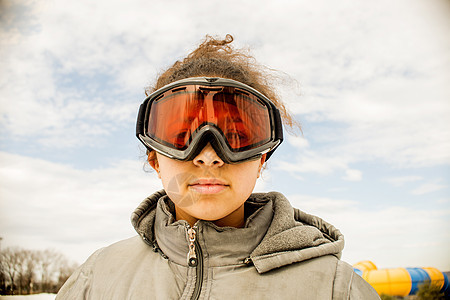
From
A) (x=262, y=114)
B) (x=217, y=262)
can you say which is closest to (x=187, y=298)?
(x=217, y=262)

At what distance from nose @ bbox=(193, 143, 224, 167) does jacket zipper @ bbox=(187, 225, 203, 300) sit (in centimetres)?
30

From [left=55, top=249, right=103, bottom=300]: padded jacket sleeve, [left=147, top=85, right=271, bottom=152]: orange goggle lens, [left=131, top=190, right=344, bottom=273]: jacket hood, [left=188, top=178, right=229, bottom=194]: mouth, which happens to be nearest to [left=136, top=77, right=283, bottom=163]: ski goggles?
[left=147, top=85, right=271, bottom=152]: orange goggle lens

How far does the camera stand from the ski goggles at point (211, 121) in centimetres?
176

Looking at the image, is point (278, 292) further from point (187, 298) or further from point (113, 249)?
point (113, 249)

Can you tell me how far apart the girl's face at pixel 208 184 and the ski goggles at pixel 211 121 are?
43 millimetres

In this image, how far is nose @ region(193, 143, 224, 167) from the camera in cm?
174

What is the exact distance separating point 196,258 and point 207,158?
449 mm

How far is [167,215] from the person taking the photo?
6.29ft

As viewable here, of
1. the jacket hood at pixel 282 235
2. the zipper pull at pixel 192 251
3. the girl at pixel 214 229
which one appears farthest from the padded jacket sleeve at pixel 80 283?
the zipper pull at pixel 192 251

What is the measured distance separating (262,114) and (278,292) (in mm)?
859

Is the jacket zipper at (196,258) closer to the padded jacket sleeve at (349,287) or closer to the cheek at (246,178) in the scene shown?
the cheek at (246,178)

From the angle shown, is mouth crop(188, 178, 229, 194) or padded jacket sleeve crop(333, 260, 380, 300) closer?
padded jacket sleeve crop(333, 260, 380, 300)

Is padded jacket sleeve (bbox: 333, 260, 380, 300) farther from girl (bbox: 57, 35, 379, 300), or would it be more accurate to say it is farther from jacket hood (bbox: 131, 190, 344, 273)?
jacket hood (bbox: 131, 190, 344, 273)

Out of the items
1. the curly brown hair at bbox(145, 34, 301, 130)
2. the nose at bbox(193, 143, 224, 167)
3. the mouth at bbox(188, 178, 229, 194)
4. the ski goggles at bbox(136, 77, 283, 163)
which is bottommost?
the mouth at bbox(188, 178, 229, 194)
